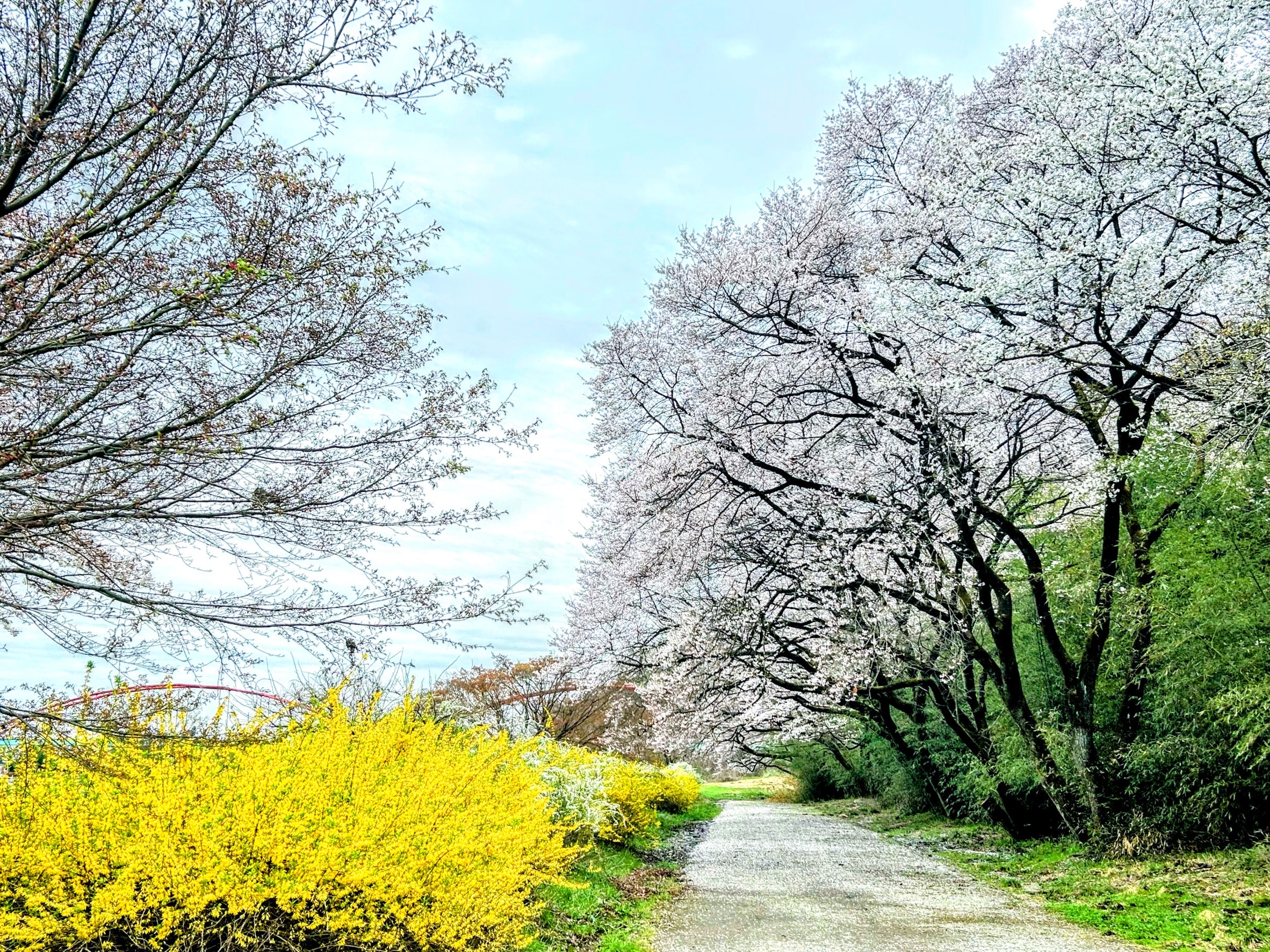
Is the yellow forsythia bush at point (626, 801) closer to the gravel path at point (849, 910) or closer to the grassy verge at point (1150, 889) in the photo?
the gravel path at point (849, 910)

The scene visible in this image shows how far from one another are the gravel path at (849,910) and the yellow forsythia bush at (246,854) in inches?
89.2

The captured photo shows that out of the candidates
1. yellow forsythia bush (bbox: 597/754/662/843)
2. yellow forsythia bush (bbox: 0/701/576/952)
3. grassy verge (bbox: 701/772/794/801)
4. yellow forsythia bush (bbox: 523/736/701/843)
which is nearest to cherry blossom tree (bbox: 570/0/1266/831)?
yellow forsythia bush (bbox: 597/754/662/843)

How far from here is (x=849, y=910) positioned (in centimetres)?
692

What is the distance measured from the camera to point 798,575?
1113 cm

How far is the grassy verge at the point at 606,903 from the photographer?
551 cm

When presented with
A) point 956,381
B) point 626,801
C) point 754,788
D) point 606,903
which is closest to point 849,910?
point 606,903

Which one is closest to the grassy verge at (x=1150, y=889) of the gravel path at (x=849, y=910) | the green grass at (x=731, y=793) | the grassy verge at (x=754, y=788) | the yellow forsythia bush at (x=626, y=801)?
the gravel path at (x=849, y=910)

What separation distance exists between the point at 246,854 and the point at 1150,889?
708 cm

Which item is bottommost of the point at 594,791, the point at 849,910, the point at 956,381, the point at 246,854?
the point at 849,910

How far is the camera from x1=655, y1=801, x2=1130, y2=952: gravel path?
18.4ft

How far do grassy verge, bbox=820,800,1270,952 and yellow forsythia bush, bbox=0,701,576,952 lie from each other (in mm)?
4446

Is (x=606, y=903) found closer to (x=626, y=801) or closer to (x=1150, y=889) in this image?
(x=626, y=801)

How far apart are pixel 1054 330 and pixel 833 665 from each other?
487cm

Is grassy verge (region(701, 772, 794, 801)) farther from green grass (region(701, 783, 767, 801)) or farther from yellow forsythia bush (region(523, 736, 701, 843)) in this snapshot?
yellow forsythia bush (region(523, 736, 701, 843))
